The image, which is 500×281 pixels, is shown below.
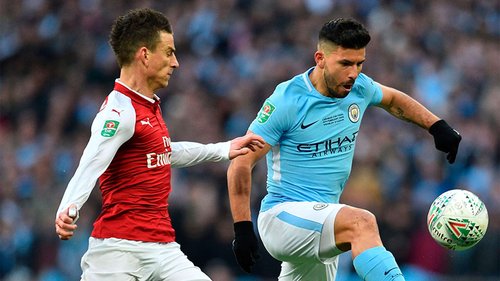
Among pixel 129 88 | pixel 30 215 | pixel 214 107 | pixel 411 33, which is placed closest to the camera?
pixel 129 88

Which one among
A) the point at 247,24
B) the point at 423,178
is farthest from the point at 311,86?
the point at 247,24

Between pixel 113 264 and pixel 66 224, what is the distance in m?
0.62

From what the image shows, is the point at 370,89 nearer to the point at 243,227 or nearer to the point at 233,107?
the point at 243,227

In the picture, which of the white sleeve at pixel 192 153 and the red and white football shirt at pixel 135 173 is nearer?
the red and white football shirt at pixel 135 173

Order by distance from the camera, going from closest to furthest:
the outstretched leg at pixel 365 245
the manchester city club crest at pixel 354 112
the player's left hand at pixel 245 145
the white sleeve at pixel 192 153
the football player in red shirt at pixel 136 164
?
1. the football player in red shirt at pixel 136 164
2. the outstretched leg at pixel 365 245
3. the player's left hand at pixel 245 145
4. the white sleeve at pixel 192 153
5. the manchester city club crest at pixel 354 112

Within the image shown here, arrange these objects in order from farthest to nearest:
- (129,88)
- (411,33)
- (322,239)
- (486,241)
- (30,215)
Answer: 1. (411,33)
2. (30,215)
3. (486,241)
4. (322,239)
5. (129,88)

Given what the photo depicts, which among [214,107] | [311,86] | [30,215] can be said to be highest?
[311,86]

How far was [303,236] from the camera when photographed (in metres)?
7.51

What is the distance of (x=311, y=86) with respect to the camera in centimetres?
782

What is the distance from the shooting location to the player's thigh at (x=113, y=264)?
6.66 meters

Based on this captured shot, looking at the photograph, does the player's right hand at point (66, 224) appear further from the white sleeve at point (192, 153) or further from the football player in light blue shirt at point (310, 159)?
the football player in light blue shirt at point (310, 159)

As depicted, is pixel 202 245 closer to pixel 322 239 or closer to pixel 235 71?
pixel 235 71

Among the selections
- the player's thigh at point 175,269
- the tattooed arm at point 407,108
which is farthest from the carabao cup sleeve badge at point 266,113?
the player's thigh at point 175,269

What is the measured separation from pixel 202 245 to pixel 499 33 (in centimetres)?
689
